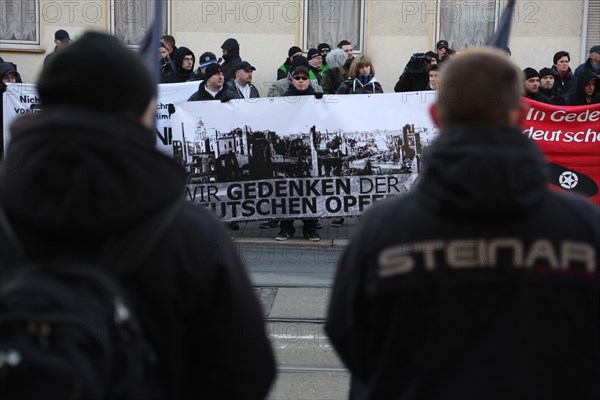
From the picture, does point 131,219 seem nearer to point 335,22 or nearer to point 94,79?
point 94,79

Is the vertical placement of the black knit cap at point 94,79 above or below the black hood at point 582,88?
above

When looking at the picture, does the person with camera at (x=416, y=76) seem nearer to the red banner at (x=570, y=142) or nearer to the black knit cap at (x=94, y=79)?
the red banner at (x=570, y=142)

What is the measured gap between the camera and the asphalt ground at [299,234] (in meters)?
10.3

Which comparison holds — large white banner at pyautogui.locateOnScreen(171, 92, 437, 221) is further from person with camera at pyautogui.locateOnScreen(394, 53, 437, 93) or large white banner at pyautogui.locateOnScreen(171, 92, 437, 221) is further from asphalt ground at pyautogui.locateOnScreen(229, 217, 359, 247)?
person with camera at pyautogui.locateOnScreen(394, 53, 437, 93)

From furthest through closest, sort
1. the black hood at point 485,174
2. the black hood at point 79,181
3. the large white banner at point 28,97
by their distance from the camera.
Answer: the large white banner at point 28,97, the black hood at point 485,174, the black hood at point 79,181

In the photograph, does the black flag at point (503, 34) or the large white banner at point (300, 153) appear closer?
the black flag at point (503, 34)

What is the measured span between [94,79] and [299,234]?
857 centimetres

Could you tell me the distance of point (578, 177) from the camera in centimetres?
1026

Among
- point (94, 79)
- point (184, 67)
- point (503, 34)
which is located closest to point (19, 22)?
point (184, 67)

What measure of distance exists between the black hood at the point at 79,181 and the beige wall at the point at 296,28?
15.4 metres

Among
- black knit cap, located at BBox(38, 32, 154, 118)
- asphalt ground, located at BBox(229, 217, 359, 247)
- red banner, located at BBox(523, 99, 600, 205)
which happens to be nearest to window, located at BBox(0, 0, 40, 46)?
asphalt ground, located at BBox(229, 217, 359, 247)

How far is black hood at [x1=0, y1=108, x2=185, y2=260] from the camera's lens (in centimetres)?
211

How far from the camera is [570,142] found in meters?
10.3

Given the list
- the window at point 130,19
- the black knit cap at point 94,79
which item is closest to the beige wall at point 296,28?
the window at point 130,19
